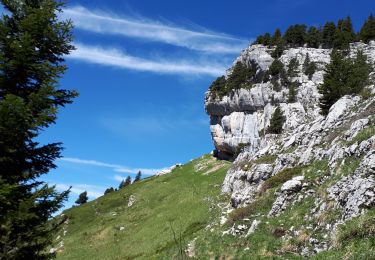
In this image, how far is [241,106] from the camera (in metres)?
94.5

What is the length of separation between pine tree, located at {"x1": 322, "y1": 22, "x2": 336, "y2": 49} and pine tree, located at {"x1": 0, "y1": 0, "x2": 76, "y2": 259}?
3956 inches

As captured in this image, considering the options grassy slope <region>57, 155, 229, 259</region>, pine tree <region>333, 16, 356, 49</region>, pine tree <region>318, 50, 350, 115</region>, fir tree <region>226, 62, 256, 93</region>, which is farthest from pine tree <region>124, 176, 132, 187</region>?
pine tree <region>318, 50, 350, 115</region>

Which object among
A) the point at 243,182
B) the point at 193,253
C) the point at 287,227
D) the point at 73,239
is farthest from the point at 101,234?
the point at 287,227

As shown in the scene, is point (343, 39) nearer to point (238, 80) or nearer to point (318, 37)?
point (318, 37)

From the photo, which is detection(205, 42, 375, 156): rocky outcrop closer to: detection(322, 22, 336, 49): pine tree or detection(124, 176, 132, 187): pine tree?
detection(322, 22, 336, 49): pine tree

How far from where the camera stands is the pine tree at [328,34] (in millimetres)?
104500

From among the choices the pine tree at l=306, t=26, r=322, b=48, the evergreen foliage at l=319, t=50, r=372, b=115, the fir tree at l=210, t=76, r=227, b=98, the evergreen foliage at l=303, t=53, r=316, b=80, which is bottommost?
the evergreen foliage at l=319, t=50, r=372, b=115

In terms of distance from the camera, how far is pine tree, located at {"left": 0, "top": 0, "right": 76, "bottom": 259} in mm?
13891

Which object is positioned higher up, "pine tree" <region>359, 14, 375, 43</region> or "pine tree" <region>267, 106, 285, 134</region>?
"pine tree" <region>359, 14, 375, 43</region>

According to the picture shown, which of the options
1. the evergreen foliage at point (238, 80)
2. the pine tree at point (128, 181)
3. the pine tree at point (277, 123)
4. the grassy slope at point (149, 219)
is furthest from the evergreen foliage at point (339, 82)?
the pine tree at point (128, 181)

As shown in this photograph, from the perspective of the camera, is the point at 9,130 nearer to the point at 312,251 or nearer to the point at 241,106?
the point at 312,251

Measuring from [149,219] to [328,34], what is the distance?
262 ft

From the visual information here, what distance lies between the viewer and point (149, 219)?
191ft

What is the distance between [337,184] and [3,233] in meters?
18.1
